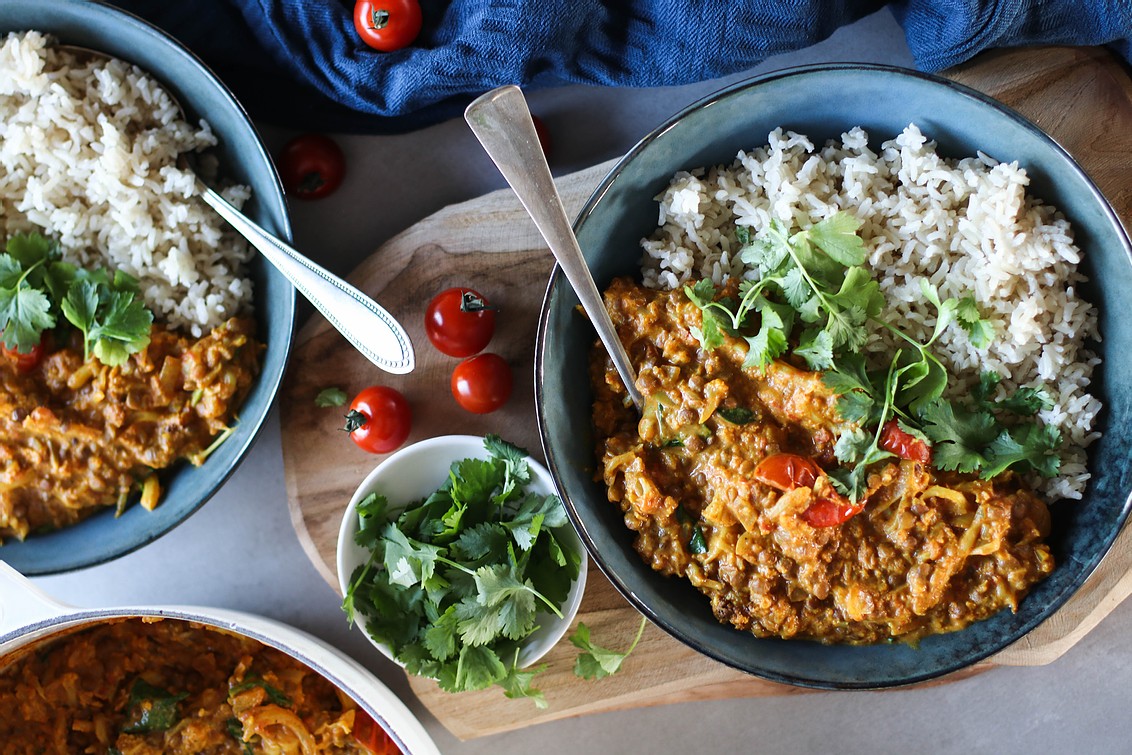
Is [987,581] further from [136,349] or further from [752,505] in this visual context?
[136,349]

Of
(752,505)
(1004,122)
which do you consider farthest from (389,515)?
(1004,122)

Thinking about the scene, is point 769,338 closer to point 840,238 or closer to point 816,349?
point 816,349

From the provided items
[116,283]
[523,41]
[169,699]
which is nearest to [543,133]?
[523,41]

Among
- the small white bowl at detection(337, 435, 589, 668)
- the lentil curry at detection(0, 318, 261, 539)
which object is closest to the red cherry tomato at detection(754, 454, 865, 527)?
the small white bowl at detection(337, 435, 589, 668)

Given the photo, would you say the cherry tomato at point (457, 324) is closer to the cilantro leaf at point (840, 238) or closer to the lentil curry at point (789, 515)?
the lentil curry at point (789, 515)

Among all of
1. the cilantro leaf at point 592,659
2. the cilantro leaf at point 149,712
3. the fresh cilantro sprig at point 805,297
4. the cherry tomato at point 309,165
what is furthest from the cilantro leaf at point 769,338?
the cilantro leaf at point 149,712
